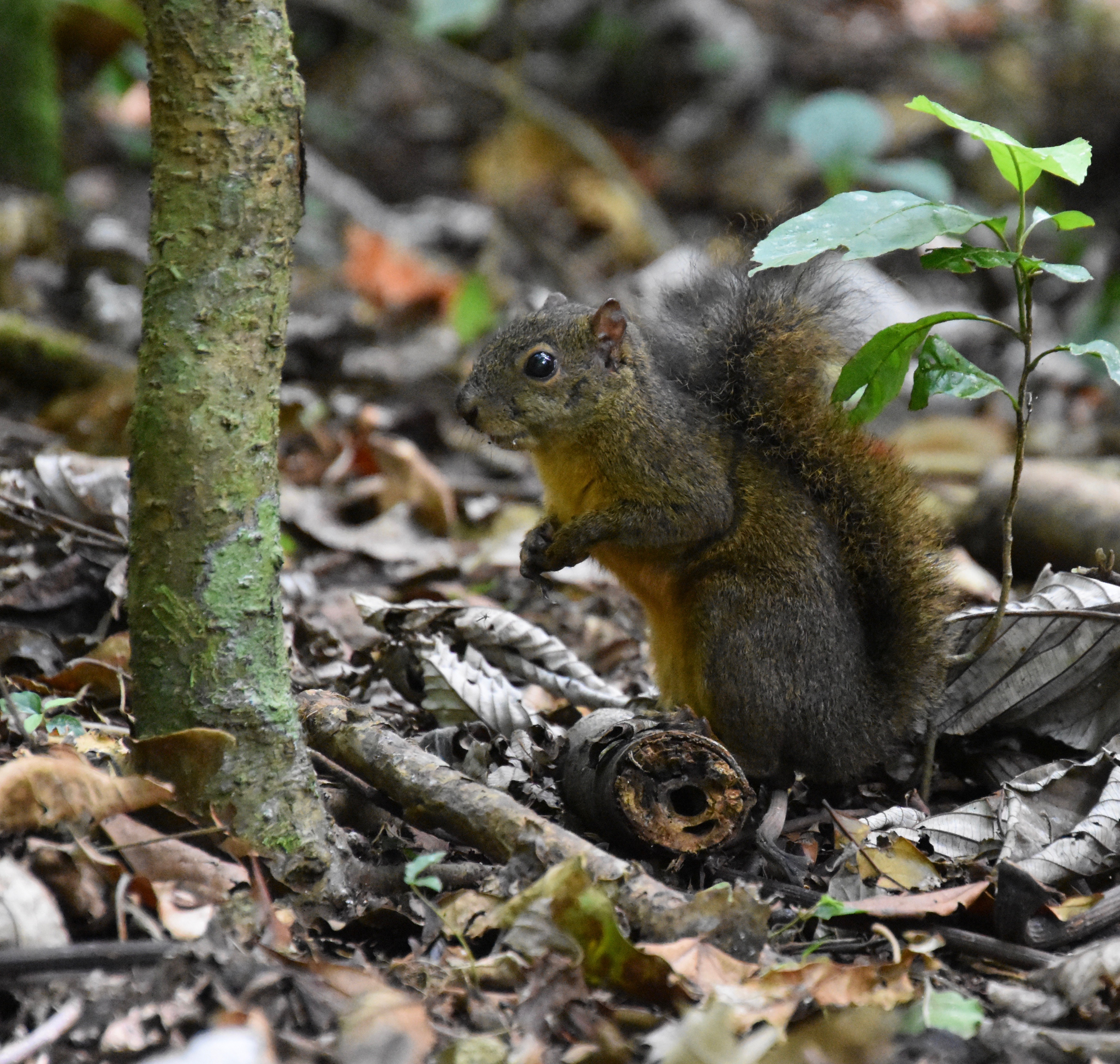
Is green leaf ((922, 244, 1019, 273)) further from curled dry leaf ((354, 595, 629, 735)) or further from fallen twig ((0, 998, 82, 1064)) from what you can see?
fallen twig ((0, 998, 82, 1064))

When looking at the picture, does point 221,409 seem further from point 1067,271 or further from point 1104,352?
point 1104,352

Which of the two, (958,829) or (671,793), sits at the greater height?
(671,793)

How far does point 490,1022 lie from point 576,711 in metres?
1.77

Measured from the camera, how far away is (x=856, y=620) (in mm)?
3682

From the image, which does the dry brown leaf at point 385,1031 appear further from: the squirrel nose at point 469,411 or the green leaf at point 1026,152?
the squirrel nose at point 469,411

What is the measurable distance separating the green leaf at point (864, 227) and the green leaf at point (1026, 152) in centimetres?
15

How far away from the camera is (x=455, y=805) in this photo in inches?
110

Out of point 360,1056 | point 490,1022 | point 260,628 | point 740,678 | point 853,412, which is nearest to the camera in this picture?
point 360,1056

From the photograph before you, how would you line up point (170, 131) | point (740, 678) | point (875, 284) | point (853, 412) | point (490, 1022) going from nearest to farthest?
point (490, 1022), point (170, 131), point (853, 412), point (740, 678), point (875, 284)

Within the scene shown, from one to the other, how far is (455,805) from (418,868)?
0.17m

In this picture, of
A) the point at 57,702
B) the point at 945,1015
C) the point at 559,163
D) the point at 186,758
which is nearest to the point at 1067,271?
the point at 945,1015

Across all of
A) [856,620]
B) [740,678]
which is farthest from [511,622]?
[856,620]

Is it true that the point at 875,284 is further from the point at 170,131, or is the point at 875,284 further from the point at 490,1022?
the point at 490,1022

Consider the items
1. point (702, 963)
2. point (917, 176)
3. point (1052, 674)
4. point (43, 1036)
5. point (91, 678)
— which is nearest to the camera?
point (43, 1036)
